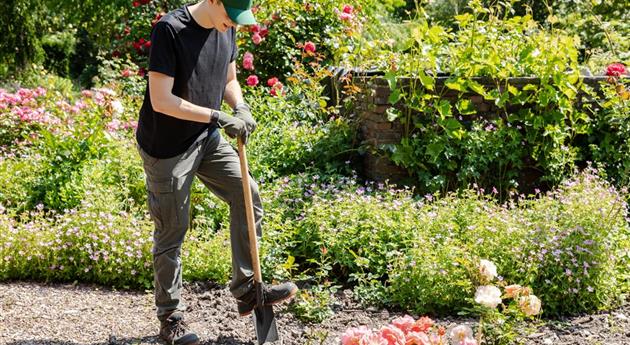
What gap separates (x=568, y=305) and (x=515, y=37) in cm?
258

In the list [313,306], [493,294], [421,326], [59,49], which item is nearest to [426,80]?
[313,306]

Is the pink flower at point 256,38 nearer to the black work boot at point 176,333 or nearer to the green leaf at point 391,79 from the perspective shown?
the green leaf at point 391,79

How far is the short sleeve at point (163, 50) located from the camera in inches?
124

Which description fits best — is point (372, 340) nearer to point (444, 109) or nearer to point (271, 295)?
point (271, 295)

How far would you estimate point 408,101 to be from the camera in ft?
18.0

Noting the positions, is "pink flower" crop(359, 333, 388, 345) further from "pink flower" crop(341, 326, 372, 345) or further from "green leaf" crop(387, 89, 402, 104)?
"green leaf" crop(387, 89, 402, 104)

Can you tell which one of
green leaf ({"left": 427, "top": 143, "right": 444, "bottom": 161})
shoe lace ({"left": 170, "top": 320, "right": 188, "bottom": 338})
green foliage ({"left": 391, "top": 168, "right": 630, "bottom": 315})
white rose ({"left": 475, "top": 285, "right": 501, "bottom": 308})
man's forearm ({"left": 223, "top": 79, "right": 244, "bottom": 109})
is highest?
man's forearm ({"left": 223, "top": 79, "right": 244, "bottom": 109})

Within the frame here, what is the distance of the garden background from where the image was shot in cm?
404

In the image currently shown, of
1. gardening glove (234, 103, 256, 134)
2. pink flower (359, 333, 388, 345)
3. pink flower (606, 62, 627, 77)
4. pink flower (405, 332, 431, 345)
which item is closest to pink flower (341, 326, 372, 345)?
pink flower (359, 333, 388, 345)

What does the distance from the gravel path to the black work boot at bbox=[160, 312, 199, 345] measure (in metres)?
0.15

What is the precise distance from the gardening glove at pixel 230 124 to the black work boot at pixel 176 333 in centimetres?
89

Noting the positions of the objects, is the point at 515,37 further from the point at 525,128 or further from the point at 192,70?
the point at 192,70

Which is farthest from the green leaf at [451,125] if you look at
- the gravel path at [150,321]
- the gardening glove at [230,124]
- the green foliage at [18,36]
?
the green foliage at [18,36]

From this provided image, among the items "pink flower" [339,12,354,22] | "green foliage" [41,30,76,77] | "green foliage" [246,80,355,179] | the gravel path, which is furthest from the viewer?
"green foliage" [41,30,76,77]
